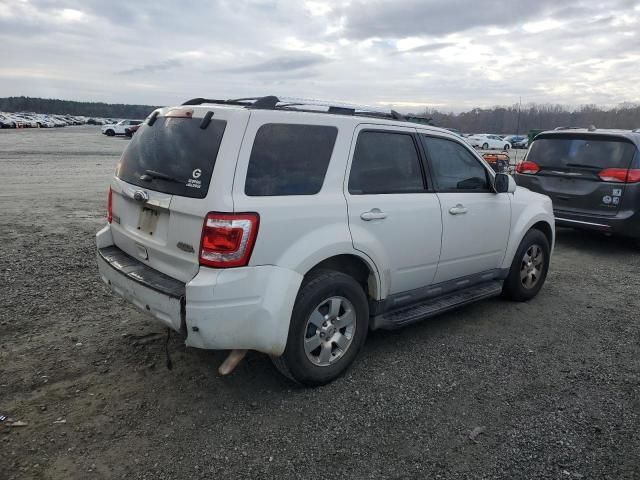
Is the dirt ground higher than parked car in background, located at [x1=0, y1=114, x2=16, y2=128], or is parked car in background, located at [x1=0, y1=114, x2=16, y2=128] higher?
parked car in background, located at [x1=0, y1=114, x2=16, y2=128]

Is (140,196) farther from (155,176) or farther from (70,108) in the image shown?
(70,108)

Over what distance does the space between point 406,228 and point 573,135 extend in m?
5.23

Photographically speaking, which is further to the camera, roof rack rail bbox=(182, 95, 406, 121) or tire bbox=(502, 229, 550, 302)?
tire bbox=(502, 229, 550, 302)

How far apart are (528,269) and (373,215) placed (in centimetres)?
253

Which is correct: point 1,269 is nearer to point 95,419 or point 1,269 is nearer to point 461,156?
point 95,419

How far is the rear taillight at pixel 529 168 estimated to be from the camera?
8238mm

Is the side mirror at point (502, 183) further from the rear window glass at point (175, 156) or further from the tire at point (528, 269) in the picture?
the rear window glass at point (175, 156)

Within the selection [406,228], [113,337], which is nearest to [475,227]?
[406,228]

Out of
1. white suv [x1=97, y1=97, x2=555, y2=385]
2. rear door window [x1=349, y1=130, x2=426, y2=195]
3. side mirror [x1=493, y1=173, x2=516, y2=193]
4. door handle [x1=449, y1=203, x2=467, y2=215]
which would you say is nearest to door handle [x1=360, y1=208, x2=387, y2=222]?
white suv [x1=97, y1=97, x2=555, y2=385]

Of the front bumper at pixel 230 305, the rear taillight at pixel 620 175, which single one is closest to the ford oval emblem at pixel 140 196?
the front bumper at pixel 230 305

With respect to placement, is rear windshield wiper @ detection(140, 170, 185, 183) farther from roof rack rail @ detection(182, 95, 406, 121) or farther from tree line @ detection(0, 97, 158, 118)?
tree line @ detection(0, 97, 158, 118)

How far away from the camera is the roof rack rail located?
3520 millimetres

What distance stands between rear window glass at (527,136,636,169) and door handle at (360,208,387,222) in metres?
5.19

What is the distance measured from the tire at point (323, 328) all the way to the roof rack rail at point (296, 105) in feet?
3.87
